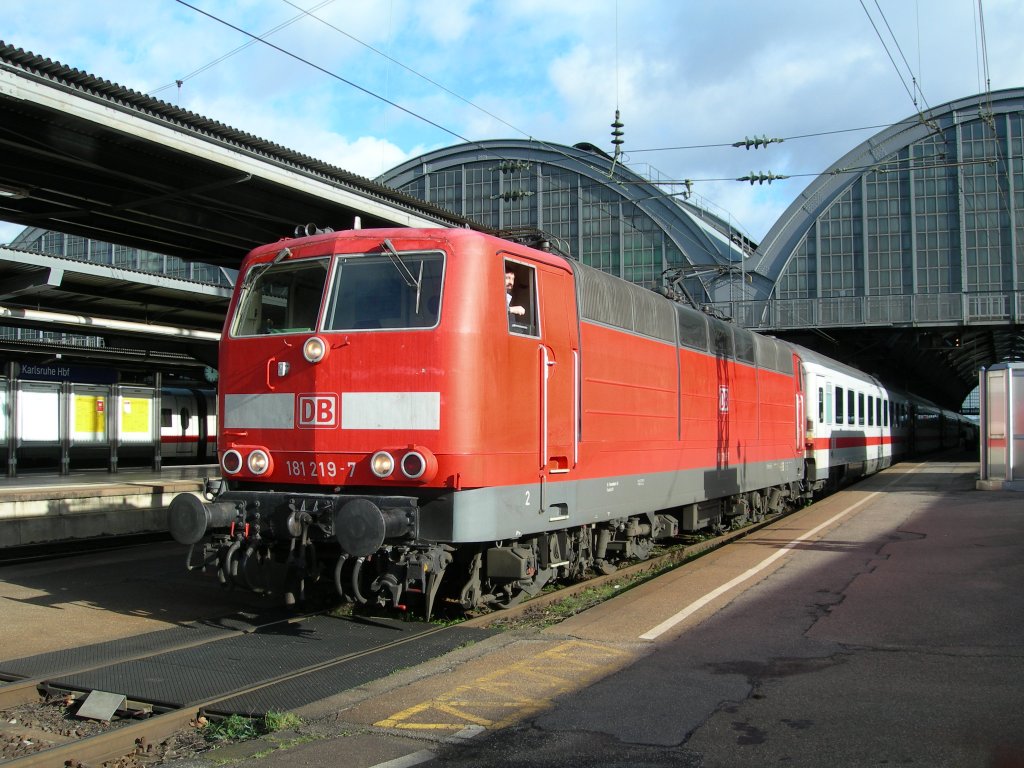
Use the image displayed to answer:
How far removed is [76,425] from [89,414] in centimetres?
36

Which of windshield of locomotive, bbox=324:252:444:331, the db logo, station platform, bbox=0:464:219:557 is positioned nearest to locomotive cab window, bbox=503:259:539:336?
windshield of locomotive, bbox=324:252:444:331

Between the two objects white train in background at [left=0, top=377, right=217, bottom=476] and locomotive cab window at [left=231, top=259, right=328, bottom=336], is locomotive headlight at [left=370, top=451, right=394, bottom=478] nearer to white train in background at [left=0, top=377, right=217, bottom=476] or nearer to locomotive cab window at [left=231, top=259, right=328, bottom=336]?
locomotive cab window at [left=231, top=259, right=328, bottom=336]

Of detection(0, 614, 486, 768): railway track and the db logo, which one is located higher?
the db logo

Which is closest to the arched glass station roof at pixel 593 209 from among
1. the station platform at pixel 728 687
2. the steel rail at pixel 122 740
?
the station platform at pixel 728 687

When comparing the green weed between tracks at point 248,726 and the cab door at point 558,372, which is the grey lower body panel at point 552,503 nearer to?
the cab door at point 558,372

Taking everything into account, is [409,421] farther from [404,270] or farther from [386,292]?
[404,270]

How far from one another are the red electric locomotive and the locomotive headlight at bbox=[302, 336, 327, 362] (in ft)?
0.06

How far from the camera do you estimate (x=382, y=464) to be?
23.5 ft

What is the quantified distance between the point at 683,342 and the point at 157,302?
13.6 m

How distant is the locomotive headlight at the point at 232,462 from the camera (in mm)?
7887

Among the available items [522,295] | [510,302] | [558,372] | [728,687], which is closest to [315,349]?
[510,302]

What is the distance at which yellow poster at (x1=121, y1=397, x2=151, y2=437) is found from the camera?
20922 millimetres

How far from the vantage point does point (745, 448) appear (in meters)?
14.4

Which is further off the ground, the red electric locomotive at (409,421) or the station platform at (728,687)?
the red electric locomotive at (409,421)
